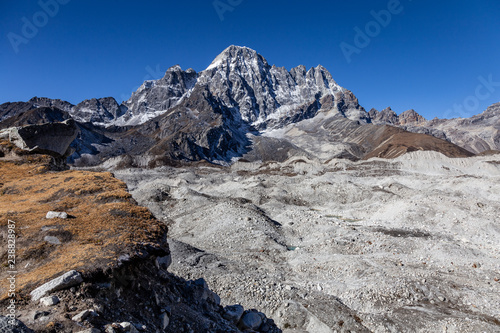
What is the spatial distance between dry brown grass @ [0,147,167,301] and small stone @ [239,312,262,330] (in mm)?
3793

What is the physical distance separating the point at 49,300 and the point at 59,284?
0.98 feet

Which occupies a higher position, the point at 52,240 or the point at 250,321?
the point at 52,240

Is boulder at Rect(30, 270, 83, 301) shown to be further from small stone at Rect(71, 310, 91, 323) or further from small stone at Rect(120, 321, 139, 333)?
small stone at Rect(120, 321, 139, 333)

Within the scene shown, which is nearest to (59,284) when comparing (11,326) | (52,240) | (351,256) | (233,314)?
(11,326)

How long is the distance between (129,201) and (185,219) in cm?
1787

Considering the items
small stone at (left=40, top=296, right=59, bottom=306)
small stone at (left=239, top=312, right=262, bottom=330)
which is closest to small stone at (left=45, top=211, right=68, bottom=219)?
small stone at (left=40, top=296, right=59, bottom=306)

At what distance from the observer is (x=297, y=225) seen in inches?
916

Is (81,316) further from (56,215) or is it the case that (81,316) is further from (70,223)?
(56,215)

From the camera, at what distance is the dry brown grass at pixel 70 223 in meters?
5.64

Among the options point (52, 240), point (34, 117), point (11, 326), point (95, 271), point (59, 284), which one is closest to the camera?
point (11, 326)

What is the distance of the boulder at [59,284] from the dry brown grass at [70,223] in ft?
0.72

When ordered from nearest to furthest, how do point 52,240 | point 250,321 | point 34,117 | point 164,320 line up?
point 164,320, point 52,240, point 250,321, point 34,117

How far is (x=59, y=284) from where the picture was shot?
4.91 m

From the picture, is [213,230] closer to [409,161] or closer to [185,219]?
[185,219]
